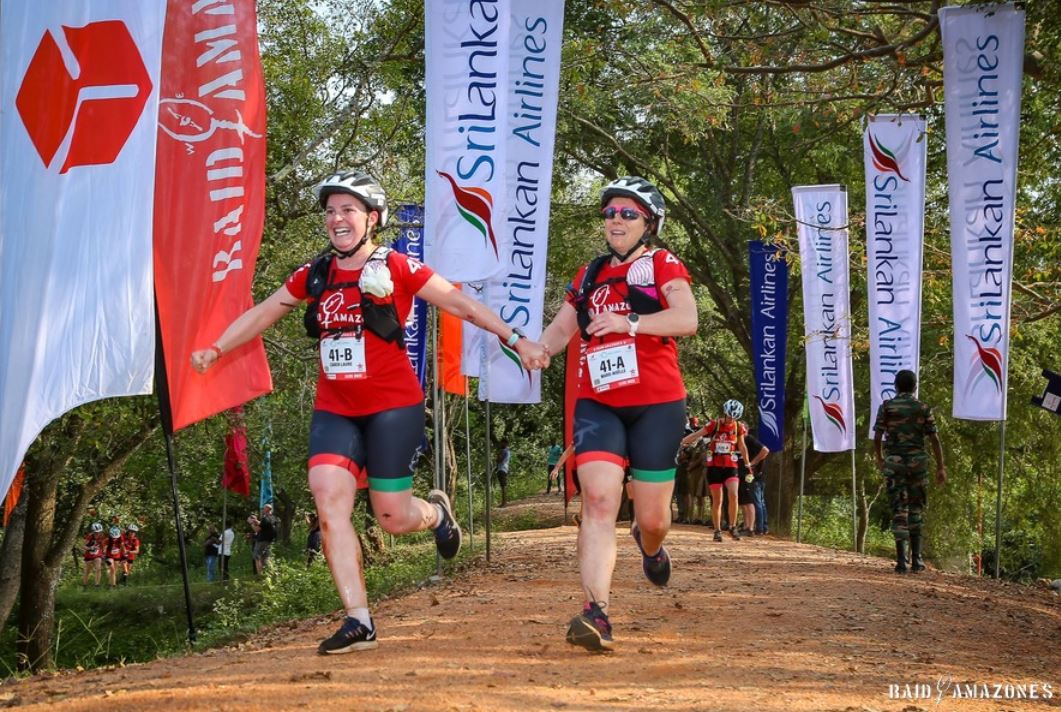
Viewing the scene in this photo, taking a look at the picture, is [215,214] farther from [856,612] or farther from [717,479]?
[717,479]

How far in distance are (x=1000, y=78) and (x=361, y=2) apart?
9.82m

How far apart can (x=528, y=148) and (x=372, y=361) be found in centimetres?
505

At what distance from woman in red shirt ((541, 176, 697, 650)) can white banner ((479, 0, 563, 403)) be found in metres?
4.10

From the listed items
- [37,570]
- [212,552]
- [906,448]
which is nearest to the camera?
[906,448]

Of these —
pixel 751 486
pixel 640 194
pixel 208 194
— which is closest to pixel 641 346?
pixel 640 194

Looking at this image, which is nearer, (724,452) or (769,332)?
(724,452)

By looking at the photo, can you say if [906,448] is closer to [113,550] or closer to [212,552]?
[212,552]

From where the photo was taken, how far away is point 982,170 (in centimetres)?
1232

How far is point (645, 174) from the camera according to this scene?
30250 mm

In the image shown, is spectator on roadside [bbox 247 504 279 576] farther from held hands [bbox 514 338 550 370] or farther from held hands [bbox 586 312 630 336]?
held hands [bbox 586 312 630 336]

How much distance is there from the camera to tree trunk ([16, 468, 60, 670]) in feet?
64.3

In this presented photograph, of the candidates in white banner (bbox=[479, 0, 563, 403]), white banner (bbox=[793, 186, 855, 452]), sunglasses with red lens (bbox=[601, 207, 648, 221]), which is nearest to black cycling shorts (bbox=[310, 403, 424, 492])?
sunglasses with red lens (bbox=[601, 207, 648, 221])

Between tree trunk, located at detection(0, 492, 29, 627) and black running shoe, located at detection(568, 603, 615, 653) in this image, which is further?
tree trunk, located at detection(0, 492, 29, 627)

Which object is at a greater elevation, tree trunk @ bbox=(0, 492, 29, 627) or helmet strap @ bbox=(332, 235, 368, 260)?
helmet strap @ bbox=(332, 235, 368, 260)
